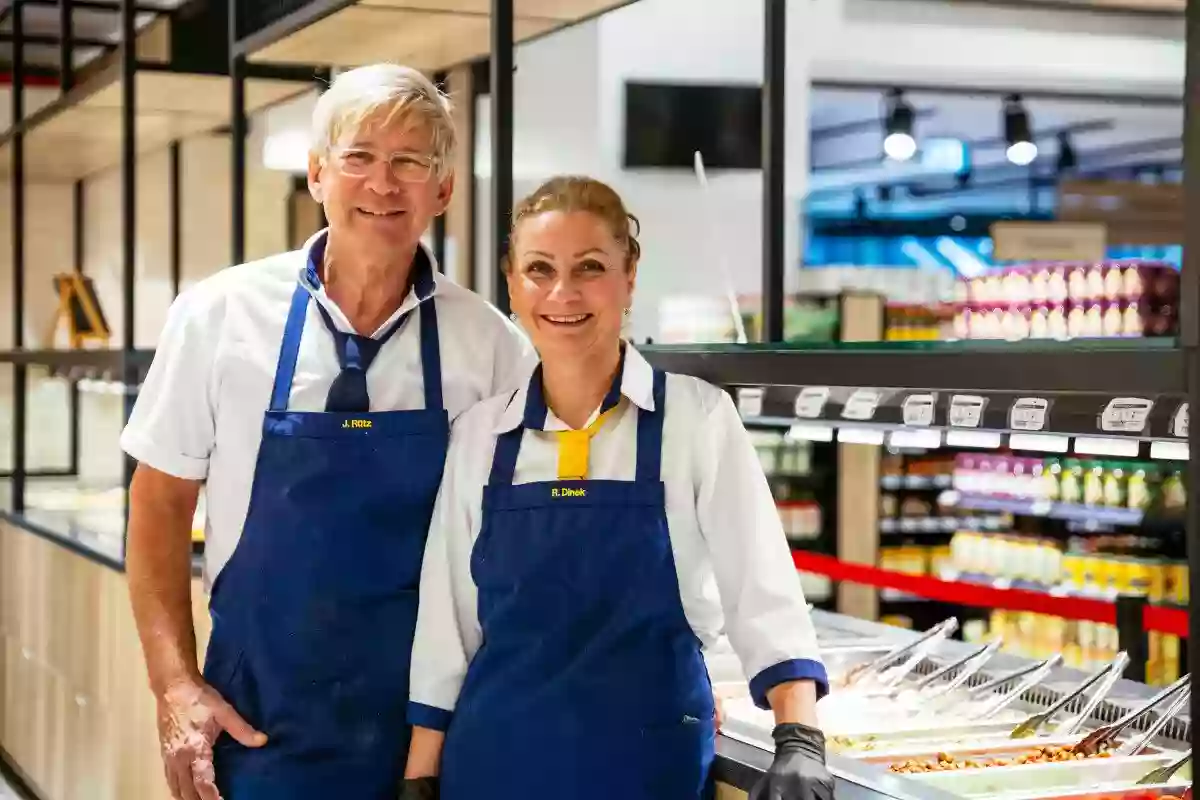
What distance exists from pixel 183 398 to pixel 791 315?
5.51 m

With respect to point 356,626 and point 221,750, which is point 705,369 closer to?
point 356,626

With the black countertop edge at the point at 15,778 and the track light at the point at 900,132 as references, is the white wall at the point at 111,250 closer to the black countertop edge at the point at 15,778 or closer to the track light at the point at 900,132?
the black countertop edge at the point at 15,778

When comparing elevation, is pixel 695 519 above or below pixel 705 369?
below

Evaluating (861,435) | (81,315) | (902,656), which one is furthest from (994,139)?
(861,435)

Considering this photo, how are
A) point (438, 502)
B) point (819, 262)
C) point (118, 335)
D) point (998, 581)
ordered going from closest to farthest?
point (438, 502)
point (998, 581)
point (118, 335)
point (819, 262)

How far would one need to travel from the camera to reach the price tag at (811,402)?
240 cm

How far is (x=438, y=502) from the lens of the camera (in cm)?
218

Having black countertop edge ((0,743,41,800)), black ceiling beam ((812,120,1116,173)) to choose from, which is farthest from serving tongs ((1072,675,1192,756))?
black ceiling beam ((812,120,1116,173))

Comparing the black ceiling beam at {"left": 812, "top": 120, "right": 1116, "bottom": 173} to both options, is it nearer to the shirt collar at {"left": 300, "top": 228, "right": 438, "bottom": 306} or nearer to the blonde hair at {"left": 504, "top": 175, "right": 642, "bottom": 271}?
the shirt collar at {"left": 300, "top": 228, "right": 438, "bottom": 306}

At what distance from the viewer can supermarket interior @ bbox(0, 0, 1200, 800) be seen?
92.6 inches

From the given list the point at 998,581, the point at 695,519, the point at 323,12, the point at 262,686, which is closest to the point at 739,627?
the point at 695,519

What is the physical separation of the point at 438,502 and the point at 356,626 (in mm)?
328

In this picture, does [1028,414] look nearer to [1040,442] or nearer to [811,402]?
[1040,442]

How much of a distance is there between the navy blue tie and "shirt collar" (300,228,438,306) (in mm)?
93
